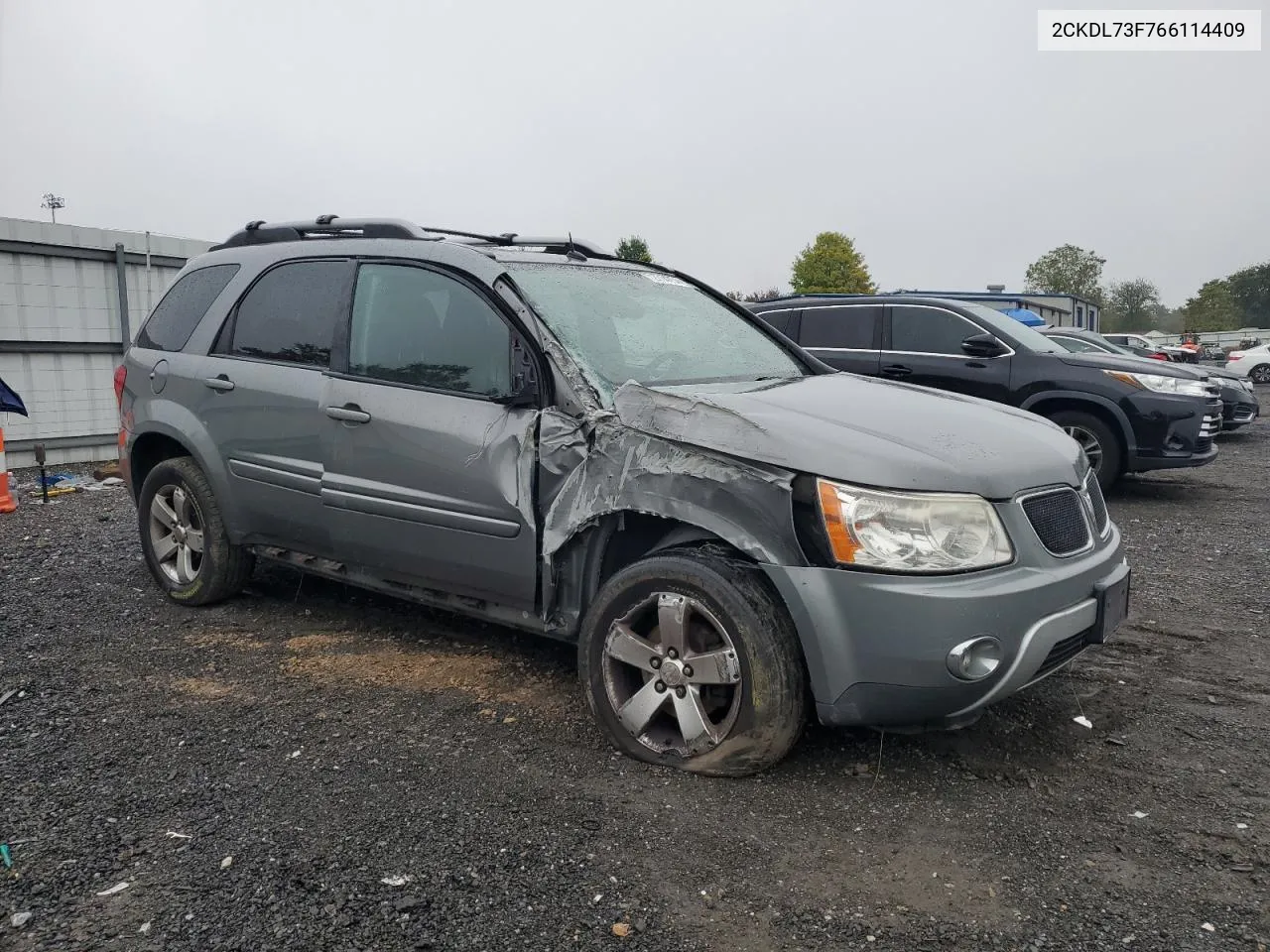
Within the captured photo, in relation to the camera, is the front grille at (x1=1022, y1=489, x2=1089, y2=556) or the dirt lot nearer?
the dirt lot

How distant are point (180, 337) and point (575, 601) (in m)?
2.86

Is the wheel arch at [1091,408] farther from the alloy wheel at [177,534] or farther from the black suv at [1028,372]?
the alloy wheel at [177,534]

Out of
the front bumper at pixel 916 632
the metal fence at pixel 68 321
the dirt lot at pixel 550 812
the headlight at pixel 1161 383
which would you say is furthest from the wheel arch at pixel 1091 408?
the metal fence at pixel 68 321

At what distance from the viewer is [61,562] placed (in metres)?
6.41

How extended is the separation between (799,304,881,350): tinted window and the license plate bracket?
246 inches

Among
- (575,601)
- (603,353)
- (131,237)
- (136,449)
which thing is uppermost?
(131,237)

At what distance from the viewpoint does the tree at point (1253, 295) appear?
105 metres

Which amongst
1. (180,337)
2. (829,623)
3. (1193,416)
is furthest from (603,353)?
(1193,416)

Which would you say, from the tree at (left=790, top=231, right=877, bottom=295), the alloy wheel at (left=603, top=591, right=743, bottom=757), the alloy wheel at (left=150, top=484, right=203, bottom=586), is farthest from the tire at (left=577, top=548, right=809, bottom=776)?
the tree at (left=790, top=231, right=877, bottom=295)

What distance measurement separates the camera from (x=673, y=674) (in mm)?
3252

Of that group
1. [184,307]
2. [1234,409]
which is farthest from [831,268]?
[184,307]

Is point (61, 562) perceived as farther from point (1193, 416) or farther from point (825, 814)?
point (1193, 416)

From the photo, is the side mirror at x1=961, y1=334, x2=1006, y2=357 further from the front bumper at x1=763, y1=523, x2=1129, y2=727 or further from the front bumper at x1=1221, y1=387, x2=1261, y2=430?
the front bumper at x1=1221, y1=387, x2=1261, y2=430

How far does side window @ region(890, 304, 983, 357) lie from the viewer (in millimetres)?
9219
